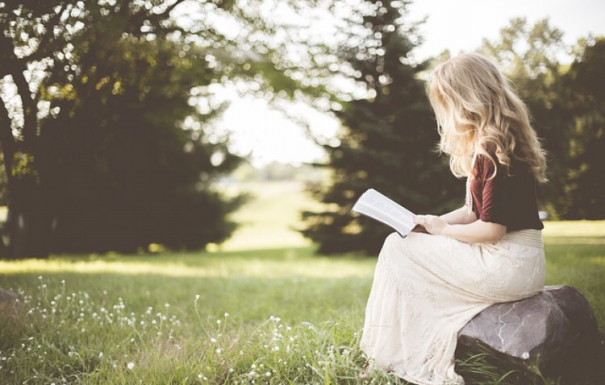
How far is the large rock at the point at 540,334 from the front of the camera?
2.27m

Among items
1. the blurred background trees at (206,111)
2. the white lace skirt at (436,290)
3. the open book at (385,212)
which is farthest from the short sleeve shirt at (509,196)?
the blurred background trees at (206,111)

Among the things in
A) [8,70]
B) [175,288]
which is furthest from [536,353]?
[8,70]

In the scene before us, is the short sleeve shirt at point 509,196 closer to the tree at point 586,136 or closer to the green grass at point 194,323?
the green grass at point 194,323

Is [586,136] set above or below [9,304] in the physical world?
above

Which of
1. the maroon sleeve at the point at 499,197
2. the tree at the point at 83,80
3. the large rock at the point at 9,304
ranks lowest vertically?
the large rock at the point at 9,304

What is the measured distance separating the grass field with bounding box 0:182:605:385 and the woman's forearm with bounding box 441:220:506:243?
697 millimetres

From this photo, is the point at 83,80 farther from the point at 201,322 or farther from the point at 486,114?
the point at 486,114

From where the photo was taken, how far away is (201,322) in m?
3.50

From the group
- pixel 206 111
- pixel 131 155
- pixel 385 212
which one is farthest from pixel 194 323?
pixel 206 111

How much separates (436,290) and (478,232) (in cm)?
43

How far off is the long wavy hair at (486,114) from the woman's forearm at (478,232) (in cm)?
33

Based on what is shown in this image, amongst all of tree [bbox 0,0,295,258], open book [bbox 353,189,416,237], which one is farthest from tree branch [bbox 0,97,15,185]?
open book [bbox 353,189,416,237]

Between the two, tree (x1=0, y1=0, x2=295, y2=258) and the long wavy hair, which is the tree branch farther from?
the long wavy hair

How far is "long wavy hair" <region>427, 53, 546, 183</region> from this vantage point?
2.43 metres
